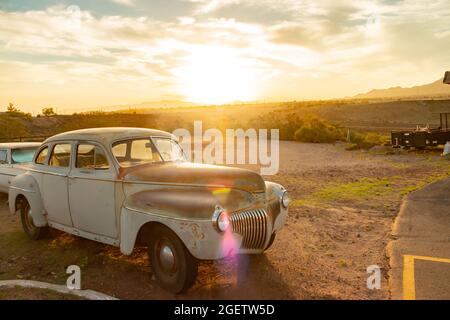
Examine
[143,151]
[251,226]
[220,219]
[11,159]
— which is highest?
[143,151]

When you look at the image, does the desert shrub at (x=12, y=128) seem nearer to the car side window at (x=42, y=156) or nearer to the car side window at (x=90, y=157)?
the car side window at (x=42, y=156)

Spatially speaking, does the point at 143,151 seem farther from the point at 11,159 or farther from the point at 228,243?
the point at 11,159

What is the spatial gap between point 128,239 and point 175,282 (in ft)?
2.70

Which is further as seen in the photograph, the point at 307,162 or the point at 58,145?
the point at 307,162

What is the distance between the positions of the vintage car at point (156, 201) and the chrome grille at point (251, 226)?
12 millimetres

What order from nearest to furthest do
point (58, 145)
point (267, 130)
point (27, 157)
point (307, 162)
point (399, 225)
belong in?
point (58, 145), point (399, 225), point (27, 157), point (307, 162), point (267, 130)

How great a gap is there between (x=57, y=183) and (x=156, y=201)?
7.50 feet

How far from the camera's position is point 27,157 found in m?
10.2

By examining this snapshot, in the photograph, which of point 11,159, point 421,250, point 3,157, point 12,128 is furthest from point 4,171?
point 12,128

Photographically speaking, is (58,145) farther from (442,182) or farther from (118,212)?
(442,182)

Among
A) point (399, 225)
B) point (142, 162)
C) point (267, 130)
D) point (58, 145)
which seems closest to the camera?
point (142, 162)

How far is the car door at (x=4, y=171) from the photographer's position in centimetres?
955

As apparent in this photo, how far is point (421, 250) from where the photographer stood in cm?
574
